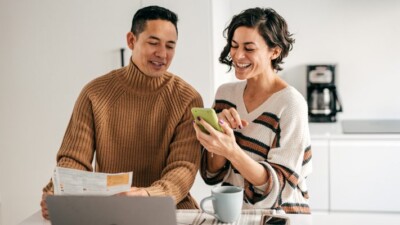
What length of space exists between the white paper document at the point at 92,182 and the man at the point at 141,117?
0.34 metres

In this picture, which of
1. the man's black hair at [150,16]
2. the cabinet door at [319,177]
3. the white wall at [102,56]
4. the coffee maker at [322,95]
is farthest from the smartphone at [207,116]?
the coffee maker at [322,95]

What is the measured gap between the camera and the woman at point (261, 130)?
1.49 m

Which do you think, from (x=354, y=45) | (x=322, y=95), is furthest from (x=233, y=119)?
(x=354, y=45)

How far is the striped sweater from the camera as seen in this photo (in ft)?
4.96

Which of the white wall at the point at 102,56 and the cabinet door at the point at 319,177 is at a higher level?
the white wall at the point at 102,56

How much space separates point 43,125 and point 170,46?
143 cm

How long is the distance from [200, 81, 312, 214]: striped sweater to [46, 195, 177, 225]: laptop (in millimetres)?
444

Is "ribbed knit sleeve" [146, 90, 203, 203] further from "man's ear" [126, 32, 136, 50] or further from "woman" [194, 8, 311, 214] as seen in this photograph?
"man's ear" [126, 32, 136, 50]

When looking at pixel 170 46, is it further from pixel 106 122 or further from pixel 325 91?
pixel 325 91

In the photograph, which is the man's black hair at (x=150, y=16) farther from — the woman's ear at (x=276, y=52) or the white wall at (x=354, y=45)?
the white wall at (x=354, y=45)

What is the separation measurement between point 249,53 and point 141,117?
41 cm

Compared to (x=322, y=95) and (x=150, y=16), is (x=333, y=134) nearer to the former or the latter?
(x=322, y=95)

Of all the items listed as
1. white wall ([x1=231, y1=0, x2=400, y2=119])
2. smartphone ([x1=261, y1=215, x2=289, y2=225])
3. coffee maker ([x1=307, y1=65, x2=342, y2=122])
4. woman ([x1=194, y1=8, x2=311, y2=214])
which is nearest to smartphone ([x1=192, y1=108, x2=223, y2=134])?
woman ([x1=194, y1=8, x2=311, y2=214])

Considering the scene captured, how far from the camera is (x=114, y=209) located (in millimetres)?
1159
